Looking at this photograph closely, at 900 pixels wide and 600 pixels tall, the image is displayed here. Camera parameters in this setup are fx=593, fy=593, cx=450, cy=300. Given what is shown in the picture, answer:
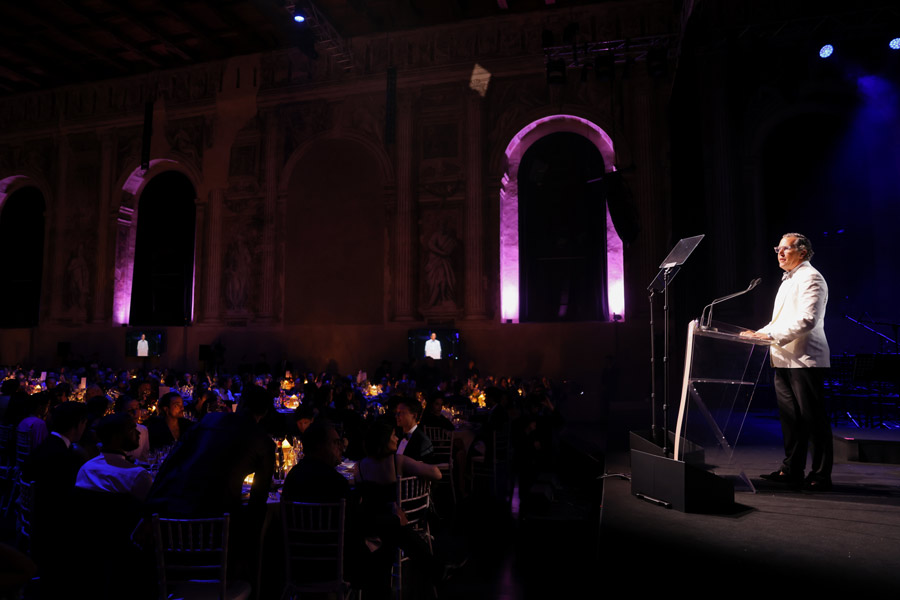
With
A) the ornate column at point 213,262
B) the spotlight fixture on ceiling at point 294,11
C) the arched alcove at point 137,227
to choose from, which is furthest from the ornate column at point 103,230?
the spotlight fixture on ceiling at point 294,11

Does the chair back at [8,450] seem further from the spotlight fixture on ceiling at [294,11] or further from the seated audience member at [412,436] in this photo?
the spotlight fixture on ceiling at [294,11]

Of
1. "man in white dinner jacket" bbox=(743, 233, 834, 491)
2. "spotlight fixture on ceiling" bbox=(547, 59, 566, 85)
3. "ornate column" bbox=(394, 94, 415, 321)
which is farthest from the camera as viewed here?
"ornate column" bbox=(394, 94, 415, 321)

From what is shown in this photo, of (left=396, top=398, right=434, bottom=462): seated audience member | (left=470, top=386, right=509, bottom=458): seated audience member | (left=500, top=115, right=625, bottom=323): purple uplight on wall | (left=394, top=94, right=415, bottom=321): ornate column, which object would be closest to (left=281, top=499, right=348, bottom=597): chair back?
(left=396, top=398, right=434, bottom=462): seated audience member

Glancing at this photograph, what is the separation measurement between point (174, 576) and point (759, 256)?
1340 cm

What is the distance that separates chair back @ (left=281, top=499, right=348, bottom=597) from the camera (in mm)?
3174

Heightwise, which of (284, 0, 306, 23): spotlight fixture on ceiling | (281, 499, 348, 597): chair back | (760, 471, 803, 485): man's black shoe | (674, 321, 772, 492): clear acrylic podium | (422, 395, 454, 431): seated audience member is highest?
(284, 0, 306, 23): spotlight fixture on ceiling

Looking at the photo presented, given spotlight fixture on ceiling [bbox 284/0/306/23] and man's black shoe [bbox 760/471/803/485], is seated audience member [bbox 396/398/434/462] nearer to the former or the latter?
man's black shoe [bbox 760/471/803/485]

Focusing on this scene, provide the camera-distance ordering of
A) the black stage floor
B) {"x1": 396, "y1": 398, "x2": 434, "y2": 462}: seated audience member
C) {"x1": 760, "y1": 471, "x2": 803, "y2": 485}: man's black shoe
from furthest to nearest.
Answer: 1. {"x1": 396, "y1": 398, "x2": 434, "y2": 462}: seated audience member
2. {"x1": 760, "y1": 471, "x2": 803, "y2": 485}: man's black shoe
3. the black stage floor

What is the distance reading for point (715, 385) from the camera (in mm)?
4031

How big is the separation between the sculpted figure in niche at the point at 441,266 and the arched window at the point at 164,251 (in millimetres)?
7355

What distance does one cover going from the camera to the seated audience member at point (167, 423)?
17.7 feet

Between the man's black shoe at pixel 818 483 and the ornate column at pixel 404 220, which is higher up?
the ornate column at pixel 404 220

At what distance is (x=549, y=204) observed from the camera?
1488 centimetres

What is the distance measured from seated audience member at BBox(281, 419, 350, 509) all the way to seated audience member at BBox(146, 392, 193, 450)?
103 inches
